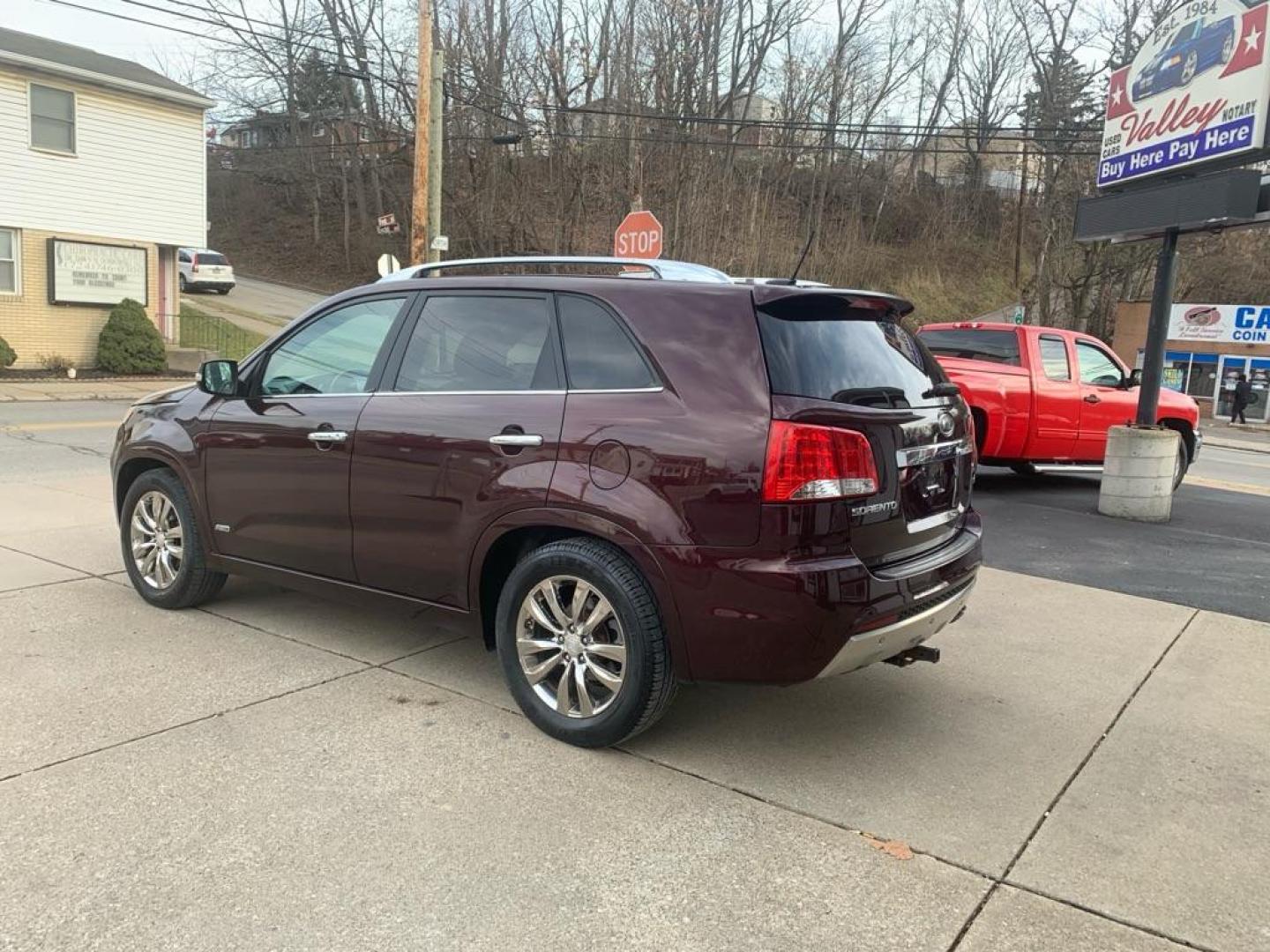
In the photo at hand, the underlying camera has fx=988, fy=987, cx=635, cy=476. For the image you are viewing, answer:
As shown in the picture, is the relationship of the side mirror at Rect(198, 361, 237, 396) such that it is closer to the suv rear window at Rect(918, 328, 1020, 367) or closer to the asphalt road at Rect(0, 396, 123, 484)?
the asphalt road at Rect(0, 396, 123, 484)

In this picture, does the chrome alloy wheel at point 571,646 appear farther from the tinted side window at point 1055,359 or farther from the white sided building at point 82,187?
the white sided building at point 82,187

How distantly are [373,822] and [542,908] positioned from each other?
715mm

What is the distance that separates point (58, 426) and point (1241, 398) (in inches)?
1232

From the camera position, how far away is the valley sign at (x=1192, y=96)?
27.0 ft

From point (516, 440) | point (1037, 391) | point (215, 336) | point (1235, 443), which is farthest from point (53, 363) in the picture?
point (1235, 443)

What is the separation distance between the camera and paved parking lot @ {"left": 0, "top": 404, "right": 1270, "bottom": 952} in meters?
2.70

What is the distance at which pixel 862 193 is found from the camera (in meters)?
46.8

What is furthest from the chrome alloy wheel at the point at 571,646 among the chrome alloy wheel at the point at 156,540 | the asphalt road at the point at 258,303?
the asphalt road at the point at 258,303

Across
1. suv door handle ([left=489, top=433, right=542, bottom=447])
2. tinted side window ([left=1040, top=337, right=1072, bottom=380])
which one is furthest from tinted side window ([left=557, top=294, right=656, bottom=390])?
tinted side window ([left=1040, top=337, right=1072, bottom=380])

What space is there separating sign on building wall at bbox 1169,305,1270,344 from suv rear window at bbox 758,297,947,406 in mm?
Answer: 29617

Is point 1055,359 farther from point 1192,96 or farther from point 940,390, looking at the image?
point 940,390

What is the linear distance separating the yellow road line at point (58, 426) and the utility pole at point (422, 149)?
6.18 meters

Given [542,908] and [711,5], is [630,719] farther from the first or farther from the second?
[711,5]

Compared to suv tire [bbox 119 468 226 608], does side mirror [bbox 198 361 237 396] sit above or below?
above
